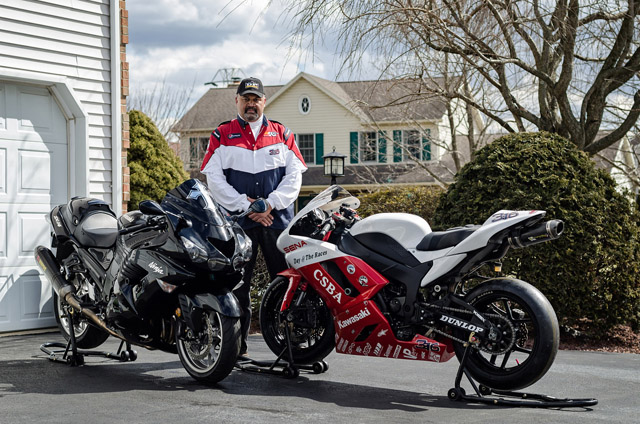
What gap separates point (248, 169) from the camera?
6.25m

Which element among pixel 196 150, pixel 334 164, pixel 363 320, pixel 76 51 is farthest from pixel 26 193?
pixel 196 150

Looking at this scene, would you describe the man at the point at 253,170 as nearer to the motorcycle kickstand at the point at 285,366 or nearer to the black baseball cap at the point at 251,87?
the black baseball cap at the point at 251,87

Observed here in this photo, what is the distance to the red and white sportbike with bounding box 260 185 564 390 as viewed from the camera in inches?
180

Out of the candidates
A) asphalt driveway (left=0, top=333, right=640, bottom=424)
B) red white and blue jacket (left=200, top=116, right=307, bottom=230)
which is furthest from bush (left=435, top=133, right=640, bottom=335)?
red white and blue jacket (left=200, top=116, right=307, bottom=230)

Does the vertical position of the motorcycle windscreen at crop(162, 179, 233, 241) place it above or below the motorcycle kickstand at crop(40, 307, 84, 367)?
above

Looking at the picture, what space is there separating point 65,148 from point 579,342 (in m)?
5.52

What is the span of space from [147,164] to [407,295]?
9.56 metres

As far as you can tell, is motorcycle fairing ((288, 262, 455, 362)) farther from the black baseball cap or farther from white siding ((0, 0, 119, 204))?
white siding ((0, 0, 119, 204))

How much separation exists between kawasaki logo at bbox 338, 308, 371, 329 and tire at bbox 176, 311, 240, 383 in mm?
702

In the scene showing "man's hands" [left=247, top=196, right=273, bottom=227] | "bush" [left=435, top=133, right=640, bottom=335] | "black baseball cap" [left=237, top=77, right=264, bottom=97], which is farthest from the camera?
"bush" [left=435, top=133, right=640, bottom=335]

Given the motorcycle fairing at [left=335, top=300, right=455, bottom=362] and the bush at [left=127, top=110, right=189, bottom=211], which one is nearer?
the motorcycle fairing at [left=335, top=300, right=455, bottom=362]

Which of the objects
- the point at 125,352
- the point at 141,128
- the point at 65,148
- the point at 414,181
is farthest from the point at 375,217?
the point at 414,181

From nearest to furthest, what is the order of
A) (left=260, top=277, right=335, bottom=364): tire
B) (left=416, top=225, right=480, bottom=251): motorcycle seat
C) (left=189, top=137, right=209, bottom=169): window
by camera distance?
(left=416, top=225, right=480, bottom=251): motorcycle seat, (left=260, top=277, right=335, bottom=364): tire, (left=189, top=137, right=209, bottom=169): window

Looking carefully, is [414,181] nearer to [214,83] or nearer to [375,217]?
[214,83]
